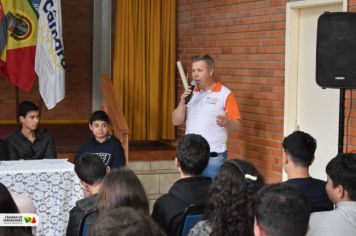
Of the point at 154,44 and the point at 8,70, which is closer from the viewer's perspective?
the point at 8,70

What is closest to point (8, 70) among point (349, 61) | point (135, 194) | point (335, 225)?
point (349, 61)

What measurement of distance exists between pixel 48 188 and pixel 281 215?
8.75ft

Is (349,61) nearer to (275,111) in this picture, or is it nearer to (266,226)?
(275,111)

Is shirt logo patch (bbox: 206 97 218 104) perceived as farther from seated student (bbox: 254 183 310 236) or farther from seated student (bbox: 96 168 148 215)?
seated student (bbox: 254 183 310 236)

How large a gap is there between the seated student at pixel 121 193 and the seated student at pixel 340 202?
697mm

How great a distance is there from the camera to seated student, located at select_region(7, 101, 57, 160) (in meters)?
4.80

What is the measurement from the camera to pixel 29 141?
15.9ft

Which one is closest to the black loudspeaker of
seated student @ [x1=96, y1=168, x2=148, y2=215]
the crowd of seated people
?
the crowd of seated people

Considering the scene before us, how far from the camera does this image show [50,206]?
4.26 meters

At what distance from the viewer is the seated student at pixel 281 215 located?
5.99 feet

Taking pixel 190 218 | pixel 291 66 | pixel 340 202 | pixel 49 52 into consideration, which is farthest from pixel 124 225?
pixel 49 52

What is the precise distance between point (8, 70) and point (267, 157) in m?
2.84

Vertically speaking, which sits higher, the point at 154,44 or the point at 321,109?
the point at 154,44

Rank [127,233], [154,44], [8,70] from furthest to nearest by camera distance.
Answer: [154,44], [8,70], [127,233]
